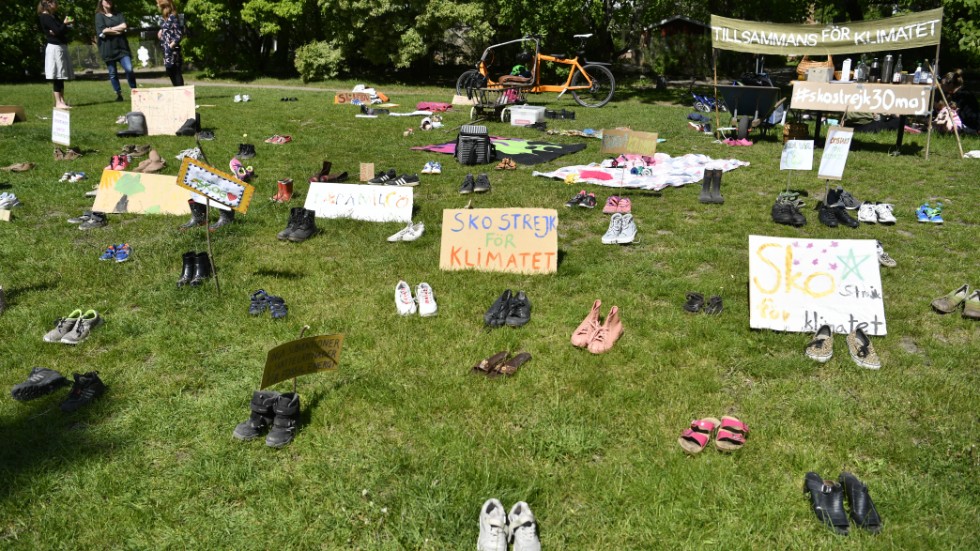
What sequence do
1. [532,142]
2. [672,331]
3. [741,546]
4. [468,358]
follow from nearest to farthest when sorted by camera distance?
[741,546] < [468,358] < [672,331] < [532,142]

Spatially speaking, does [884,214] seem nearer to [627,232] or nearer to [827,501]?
[627,232]

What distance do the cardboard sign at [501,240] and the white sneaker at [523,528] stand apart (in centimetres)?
297

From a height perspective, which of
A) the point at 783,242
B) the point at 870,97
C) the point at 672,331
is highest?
the point at 870,97

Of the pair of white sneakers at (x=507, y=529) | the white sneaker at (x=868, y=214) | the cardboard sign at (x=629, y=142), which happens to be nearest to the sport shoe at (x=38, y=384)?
the pair of white sneakers at (x=507, y=529)

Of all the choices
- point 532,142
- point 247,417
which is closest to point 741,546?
point 247,417

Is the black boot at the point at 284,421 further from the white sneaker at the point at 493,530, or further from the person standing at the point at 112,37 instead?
the person standing at the point at 112,37

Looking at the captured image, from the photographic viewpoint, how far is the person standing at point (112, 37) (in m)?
14.1

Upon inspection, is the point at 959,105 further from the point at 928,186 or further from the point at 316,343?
the point at 316,343

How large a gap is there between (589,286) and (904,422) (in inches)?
95.3

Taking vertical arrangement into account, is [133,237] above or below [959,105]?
below

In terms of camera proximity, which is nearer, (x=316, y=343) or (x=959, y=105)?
(x=316, y=343)

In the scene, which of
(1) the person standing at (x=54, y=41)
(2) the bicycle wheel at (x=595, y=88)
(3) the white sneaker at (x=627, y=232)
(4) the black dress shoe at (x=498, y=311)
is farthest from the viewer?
(2) the bicycle wheel at (x=595, y=88)

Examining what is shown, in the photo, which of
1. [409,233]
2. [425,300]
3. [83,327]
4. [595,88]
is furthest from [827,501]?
[595,88]

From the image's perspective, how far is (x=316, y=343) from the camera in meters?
3.53
